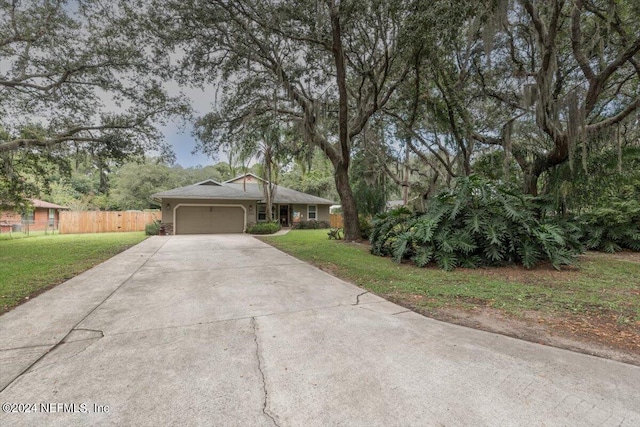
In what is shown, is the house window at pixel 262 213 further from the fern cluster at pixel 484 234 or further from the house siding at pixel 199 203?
the fern cluster at pixel 484 234

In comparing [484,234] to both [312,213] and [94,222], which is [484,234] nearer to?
[312,213]

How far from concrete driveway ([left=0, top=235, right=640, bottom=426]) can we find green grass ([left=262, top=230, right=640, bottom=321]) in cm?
100

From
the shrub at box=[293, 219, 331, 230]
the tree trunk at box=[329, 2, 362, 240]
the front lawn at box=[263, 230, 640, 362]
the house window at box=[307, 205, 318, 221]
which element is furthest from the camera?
the house window at box=[307, 205, 318, 221]

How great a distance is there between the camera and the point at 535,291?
4.25 metres

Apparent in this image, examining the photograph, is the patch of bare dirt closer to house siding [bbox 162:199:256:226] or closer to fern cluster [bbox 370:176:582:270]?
fern cluster [bbox 370:176:582:270]

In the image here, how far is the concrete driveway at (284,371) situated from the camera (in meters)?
1.67

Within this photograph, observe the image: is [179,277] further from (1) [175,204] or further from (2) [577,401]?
(1) [175,204]

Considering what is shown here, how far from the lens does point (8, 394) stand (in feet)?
6.04

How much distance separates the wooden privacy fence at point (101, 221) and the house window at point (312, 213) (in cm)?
1054

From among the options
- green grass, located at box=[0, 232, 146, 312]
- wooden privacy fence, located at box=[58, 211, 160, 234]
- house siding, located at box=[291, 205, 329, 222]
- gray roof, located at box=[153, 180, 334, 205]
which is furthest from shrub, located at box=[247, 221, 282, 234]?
wooden privacy fence, located at box=[58, 211, 160, 234]

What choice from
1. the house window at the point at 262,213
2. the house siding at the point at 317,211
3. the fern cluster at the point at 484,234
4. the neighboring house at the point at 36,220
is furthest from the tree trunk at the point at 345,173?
the neighboring house at the point at 36,220

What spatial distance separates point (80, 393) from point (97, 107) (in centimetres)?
1174

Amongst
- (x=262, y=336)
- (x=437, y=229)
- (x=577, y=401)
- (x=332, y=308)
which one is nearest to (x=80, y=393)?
(x=262, y=336)

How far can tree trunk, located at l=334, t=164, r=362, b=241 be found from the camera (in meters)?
10.5
